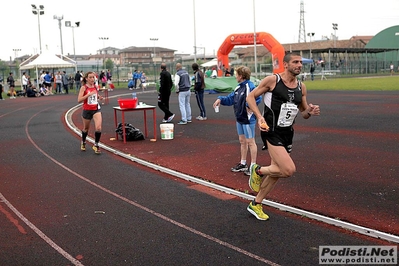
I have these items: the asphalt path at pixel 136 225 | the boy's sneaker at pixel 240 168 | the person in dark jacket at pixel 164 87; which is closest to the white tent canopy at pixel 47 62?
the person in dark jacket at pixel 164 87

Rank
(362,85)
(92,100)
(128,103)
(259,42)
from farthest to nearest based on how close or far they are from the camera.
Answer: (259,42)
(362,85)
(128,103)
(92,100)

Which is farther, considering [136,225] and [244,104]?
[244,104]

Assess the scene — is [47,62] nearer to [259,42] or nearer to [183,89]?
[259,42]

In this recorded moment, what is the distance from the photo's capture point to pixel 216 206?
6414 millimetres

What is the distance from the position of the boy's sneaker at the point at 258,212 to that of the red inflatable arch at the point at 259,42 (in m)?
30.8

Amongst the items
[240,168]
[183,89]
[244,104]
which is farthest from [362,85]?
[244,104]

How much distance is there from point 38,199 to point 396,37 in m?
88.1

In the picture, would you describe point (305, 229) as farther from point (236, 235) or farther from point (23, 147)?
point (23, 147)

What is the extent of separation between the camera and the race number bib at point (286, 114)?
5.61 meters

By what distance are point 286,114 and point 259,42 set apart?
34200 millimetres

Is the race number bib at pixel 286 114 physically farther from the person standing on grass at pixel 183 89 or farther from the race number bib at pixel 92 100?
the person standing on grass at pixel 183 89

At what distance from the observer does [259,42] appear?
38750 mm

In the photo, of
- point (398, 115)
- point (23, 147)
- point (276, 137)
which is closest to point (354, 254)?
point (276, 137)

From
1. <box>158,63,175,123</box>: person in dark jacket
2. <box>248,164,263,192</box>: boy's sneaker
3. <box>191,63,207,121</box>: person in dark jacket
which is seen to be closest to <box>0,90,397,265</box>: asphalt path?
<box>248,164,263,192</box>: boy's sneaker
